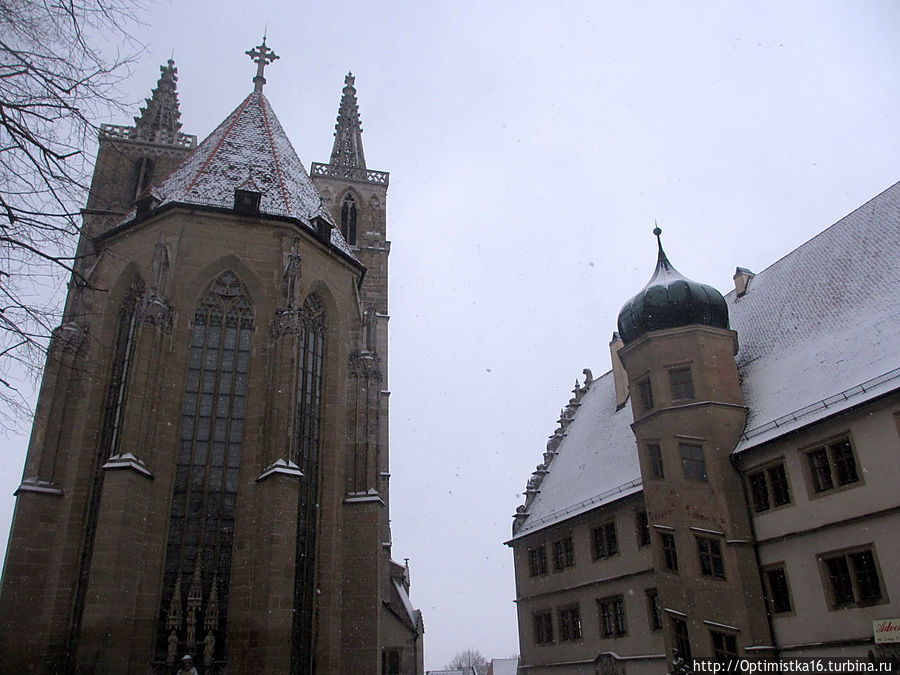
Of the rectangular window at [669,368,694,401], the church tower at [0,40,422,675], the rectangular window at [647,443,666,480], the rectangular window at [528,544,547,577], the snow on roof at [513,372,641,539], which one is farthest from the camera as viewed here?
the rectangular window at [528,544,547,577]

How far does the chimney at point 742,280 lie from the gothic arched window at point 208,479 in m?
18.1

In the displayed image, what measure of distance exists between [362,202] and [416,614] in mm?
18456

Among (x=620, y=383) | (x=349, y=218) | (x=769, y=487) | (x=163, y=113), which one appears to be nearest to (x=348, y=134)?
(x=349, y=218)

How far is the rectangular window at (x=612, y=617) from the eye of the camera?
24250mm

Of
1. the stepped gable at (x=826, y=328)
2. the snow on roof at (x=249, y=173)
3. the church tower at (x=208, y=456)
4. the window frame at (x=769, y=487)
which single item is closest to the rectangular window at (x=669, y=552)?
the window frame at (x=769, y=487)

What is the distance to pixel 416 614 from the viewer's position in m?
28.4

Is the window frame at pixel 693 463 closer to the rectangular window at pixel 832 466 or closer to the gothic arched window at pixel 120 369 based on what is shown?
the rectangular window at pixel 832 466

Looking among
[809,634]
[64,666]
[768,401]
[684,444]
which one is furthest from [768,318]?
[64,666]

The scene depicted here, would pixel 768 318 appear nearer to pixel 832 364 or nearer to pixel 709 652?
pixel 832 364

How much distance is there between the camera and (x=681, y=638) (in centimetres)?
2039

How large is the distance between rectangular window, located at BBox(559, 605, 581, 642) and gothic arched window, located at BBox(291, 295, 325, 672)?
12277mm

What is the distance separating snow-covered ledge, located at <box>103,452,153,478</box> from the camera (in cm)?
1591

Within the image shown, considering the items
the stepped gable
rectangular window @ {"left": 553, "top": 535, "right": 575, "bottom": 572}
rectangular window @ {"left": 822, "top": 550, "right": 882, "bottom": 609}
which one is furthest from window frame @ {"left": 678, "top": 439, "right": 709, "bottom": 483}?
rectangular window @ {"left": 553, "top": 535, "right": 575, "bottom": 572}

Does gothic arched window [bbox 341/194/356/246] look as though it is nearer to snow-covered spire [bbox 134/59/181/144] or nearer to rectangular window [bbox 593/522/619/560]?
snow-covered spire [bbox 134/59/181/144]
